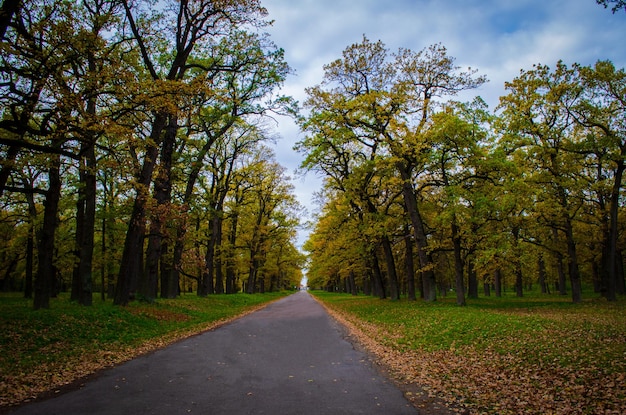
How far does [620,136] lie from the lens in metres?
19.9

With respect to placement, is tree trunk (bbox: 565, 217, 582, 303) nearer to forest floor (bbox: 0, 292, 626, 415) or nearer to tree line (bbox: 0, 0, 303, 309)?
forest floor (bbox: 0, 292, 626, 415)

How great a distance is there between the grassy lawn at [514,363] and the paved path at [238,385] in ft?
3.68

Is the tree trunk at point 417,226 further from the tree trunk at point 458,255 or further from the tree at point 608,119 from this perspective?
the tree at point 608,119

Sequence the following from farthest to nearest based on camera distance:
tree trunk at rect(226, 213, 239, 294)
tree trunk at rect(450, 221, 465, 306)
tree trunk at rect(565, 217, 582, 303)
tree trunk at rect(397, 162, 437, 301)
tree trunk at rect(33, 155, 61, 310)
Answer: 1. tree trunk at rect(226, 213, 239, 294)
2. tree trunk at rect(565, 217, 582, 303)
3. tree trunk at rect(397, 162, 437, 301)
4. tree trunk at rect(450, 221, 465, 306)
5. tree trunk at rect(33, 155, 61, 310)

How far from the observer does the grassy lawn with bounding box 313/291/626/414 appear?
5.54m

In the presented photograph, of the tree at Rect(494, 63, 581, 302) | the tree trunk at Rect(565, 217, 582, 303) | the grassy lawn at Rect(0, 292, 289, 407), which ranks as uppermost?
the tree at Rect(494, 63, 581, 302)

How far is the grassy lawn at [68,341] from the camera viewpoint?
6.83 m

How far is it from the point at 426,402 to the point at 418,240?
15.7m

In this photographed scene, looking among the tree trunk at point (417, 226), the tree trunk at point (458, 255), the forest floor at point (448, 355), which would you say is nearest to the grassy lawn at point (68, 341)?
the forest floor at point (448, 355)

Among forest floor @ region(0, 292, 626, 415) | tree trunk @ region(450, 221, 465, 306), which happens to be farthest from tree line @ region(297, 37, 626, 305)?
forest floor @ region(0, 292, 626, 415)

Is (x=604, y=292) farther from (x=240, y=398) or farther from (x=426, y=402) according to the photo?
(x=240, y=398)

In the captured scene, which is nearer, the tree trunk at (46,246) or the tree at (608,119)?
the tree trunk at (46,246)

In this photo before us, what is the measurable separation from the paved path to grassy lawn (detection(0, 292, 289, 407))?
0.82 metres

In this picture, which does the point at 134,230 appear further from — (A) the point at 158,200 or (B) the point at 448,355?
(B) the point at 448,355
